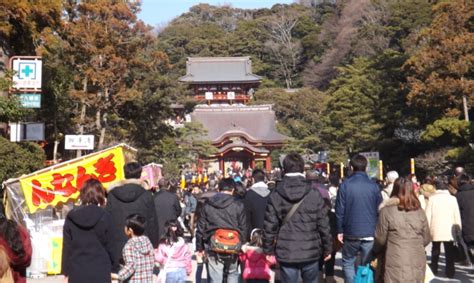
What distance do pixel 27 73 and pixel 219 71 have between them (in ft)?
156

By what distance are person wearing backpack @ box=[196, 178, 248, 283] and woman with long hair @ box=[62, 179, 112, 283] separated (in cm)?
139

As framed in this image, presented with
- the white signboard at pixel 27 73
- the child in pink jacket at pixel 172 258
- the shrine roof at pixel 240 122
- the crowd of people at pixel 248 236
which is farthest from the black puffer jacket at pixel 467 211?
the shrine roof at pixel 240 122

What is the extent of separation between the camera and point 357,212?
676 centimetres

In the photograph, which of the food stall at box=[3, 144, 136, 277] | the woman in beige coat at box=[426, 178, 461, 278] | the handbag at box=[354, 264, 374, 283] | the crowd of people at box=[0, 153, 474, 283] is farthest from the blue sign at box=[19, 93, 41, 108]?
the handbag at box=[354, 264, 374, 283]

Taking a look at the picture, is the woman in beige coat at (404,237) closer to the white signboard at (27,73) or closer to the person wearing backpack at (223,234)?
the person wearing backpack at (223,234)

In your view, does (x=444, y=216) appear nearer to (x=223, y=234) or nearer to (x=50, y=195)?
(x=223, y=234)

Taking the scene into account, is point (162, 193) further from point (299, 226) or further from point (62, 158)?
point (62, 158)

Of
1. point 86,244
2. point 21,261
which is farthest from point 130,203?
point 21,261

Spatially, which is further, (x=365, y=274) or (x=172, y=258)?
(x=172, y=258)

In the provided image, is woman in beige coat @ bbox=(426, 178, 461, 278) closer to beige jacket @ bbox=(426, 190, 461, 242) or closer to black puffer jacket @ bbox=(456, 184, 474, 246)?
beige jacket @ bbox=(426, 190, 461, 242)

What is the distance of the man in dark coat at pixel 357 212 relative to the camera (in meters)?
6.75

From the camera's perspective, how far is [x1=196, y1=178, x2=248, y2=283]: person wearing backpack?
21.9 ft

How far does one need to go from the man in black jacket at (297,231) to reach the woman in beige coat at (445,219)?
12.6 ft

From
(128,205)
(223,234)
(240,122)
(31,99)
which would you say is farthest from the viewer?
(240,122)
